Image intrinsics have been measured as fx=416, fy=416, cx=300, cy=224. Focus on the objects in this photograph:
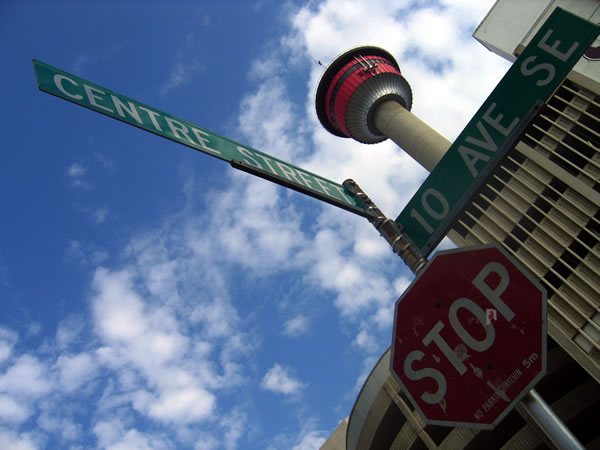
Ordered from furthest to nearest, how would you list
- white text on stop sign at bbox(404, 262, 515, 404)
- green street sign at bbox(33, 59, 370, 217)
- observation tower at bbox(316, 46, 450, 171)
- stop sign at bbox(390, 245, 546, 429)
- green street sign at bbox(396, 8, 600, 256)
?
observation tower at bbox(316, 46, 450, 171) → green street sign at bbox(33, 59, 370, 217) → green street sign at bbox(396, 8, 600, 256) → white text on stop sign at bbox(404, 262, 515, 404) → stop sign at bbox(390, 245, 546, 429)

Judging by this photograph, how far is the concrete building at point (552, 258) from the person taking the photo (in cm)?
1374

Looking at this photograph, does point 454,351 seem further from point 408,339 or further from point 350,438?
point 350,438

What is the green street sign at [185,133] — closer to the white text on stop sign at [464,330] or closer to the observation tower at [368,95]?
the white text on stop sign at [464,330]

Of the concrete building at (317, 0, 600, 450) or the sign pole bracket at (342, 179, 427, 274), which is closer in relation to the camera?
the sign pole bracket at (342, 179, 427, 274)

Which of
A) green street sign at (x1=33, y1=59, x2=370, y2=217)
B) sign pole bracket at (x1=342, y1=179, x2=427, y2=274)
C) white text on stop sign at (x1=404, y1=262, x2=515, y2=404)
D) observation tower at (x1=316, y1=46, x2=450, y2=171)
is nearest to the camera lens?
white text on stop sign at (x1=404, y1=262, x2=515, y2=404)

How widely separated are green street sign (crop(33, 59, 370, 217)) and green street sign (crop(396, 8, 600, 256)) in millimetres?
993

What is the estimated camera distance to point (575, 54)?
14.9 ft

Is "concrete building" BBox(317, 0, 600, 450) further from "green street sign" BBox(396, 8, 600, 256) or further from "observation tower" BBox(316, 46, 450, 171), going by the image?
"observation tower" BBox(316, 46, 450, 171)

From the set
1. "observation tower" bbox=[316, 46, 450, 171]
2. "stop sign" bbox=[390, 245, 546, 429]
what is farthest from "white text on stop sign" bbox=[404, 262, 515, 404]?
"observation tower" bbox=[316, 46, 450, 171]

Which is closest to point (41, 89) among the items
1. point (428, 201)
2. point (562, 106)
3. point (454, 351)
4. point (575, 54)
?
point (428, 201)

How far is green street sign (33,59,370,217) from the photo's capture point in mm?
4860

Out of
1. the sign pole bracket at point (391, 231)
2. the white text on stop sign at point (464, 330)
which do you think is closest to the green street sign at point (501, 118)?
the sign pole bracket at point (391, 231)

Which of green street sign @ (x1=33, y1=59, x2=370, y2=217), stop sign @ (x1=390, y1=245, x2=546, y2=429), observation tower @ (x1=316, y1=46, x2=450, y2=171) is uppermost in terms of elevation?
observation tower @ (x1=316, y1=46, x2=450, y2=171)

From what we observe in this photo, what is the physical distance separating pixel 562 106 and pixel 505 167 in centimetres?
362
